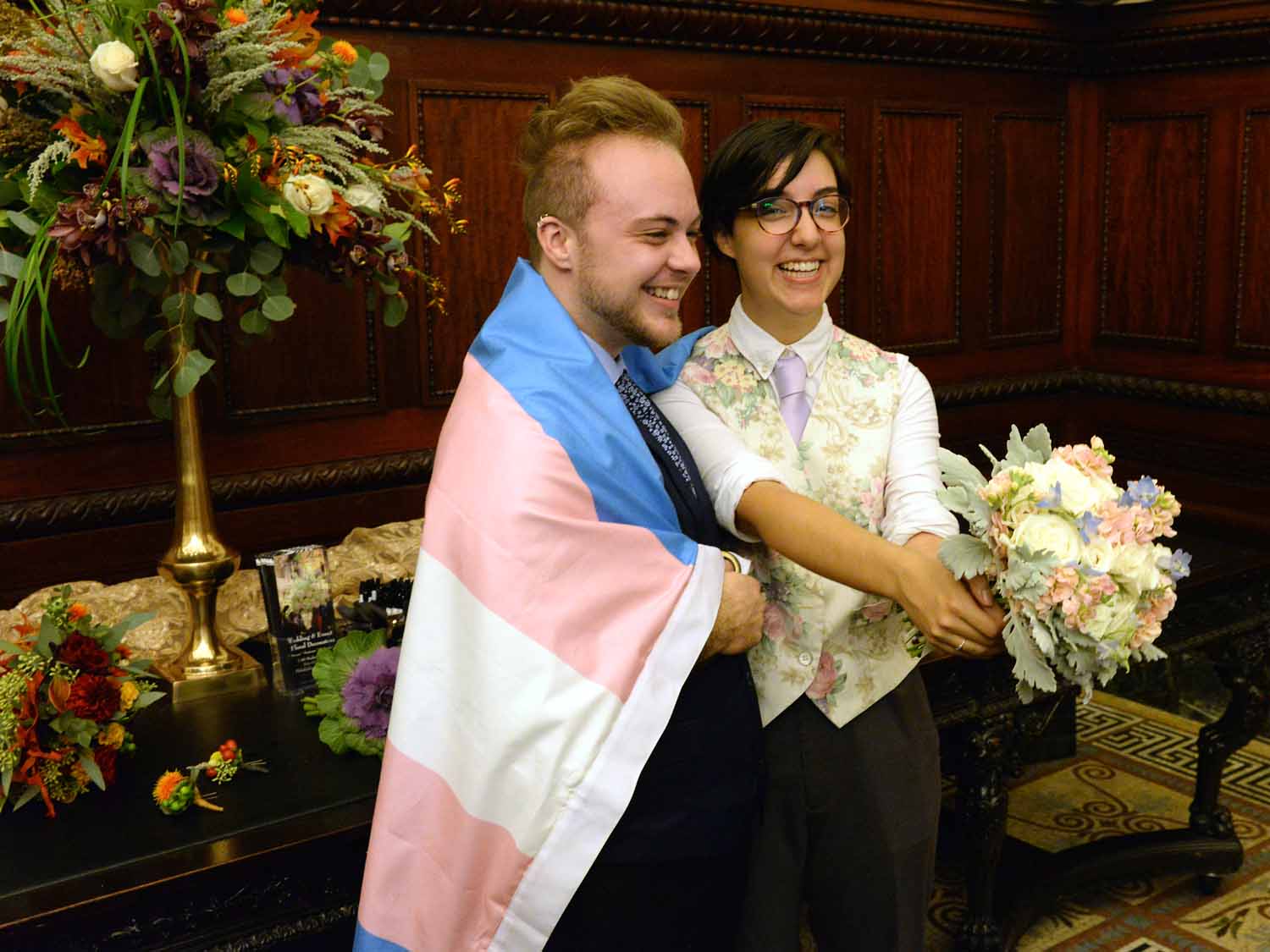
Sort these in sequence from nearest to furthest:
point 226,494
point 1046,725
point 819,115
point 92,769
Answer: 1. point 92,769
2. point 226,494
3. point 1046,725
4. point 819,115

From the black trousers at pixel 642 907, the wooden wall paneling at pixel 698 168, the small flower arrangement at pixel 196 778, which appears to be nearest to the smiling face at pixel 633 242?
the black trousers at pixel 642 907

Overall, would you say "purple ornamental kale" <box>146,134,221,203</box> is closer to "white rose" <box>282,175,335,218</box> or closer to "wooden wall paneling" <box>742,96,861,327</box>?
"white rose" <box>282,175,335,218</box>

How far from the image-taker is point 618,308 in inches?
62.5

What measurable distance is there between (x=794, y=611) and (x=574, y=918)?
0.49 metres

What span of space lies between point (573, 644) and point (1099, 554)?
1.83 feet

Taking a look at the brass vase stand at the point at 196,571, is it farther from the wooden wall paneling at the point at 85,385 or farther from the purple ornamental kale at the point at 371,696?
the wooden wall paneling at the point at 85,385

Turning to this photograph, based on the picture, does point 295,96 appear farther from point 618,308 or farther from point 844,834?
point 844,834

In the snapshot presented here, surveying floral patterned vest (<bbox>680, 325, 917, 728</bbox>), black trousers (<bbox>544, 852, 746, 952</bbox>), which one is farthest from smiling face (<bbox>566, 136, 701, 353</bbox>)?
black trousers (<bbox>544, 852, 746, 952</bbox>)

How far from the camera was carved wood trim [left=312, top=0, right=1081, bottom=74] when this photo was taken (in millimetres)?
2795

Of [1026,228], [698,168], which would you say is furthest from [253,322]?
[1026,228]

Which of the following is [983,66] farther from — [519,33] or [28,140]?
[28,140]

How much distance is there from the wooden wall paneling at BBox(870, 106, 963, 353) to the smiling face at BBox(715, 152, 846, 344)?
6.36ft

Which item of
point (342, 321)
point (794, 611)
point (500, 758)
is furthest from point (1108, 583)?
point (342, 321)

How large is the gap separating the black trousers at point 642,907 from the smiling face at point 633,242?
63 centimetres
